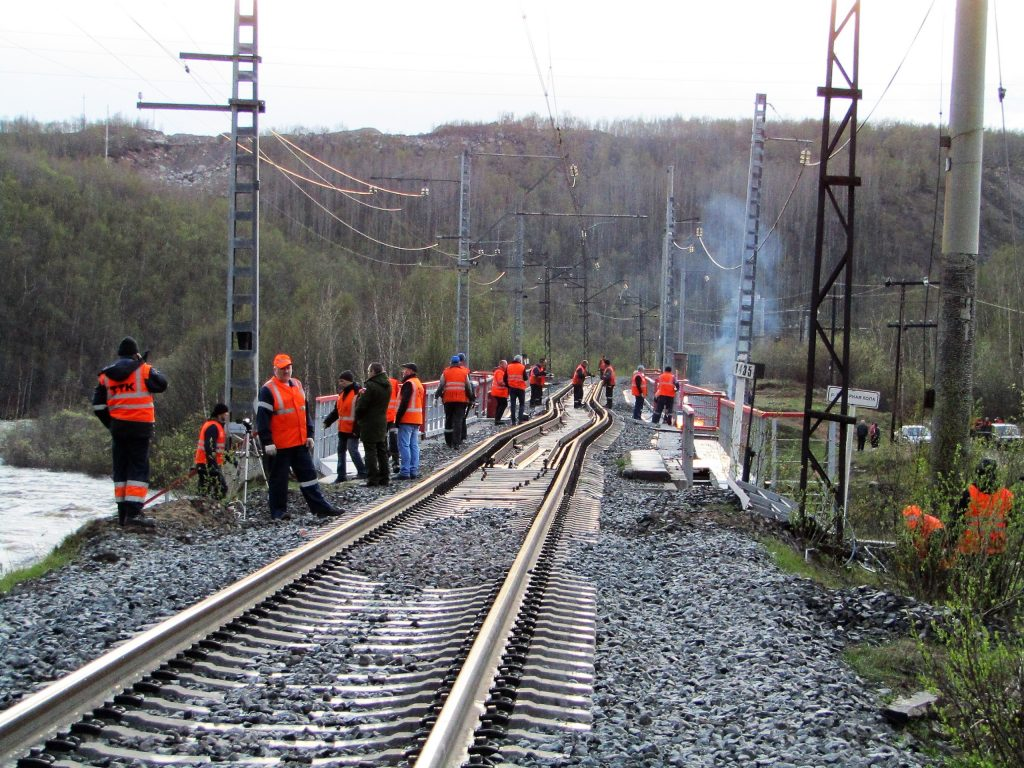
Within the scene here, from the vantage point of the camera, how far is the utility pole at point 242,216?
56.5ft

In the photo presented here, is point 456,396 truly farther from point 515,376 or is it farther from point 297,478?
point 297,478

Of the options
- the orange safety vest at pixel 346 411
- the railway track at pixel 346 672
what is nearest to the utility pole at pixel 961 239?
the railway track at pixel 346 672

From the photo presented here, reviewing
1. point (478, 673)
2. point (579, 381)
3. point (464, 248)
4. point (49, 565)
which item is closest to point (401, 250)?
point (579, 381)

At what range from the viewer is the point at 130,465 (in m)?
11.1

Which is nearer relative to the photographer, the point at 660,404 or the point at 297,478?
the point at 297,478

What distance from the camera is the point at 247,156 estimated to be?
17.5 meters

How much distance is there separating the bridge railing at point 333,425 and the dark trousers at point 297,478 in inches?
142

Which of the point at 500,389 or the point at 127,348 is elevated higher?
the point at 127,348

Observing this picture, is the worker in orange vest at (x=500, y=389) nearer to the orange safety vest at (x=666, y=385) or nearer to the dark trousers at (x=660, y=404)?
the orange safety vest at (x=666, y=385)

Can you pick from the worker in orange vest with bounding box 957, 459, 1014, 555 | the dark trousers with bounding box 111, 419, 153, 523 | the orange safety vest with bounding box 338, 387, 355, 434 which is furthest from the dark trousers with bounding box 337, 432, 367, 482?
the worker in orange vest with bounding box 957, 459, 1014, 555

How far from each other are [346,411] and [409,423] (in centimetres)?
98

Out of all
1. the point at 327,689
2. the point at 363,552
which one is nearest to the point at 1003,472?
the point at 363,552

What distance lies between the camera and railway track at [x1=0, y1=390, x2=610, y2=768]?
4582 millimetres

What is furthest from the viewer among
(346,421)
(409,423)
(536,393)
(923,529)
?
(536,393)
